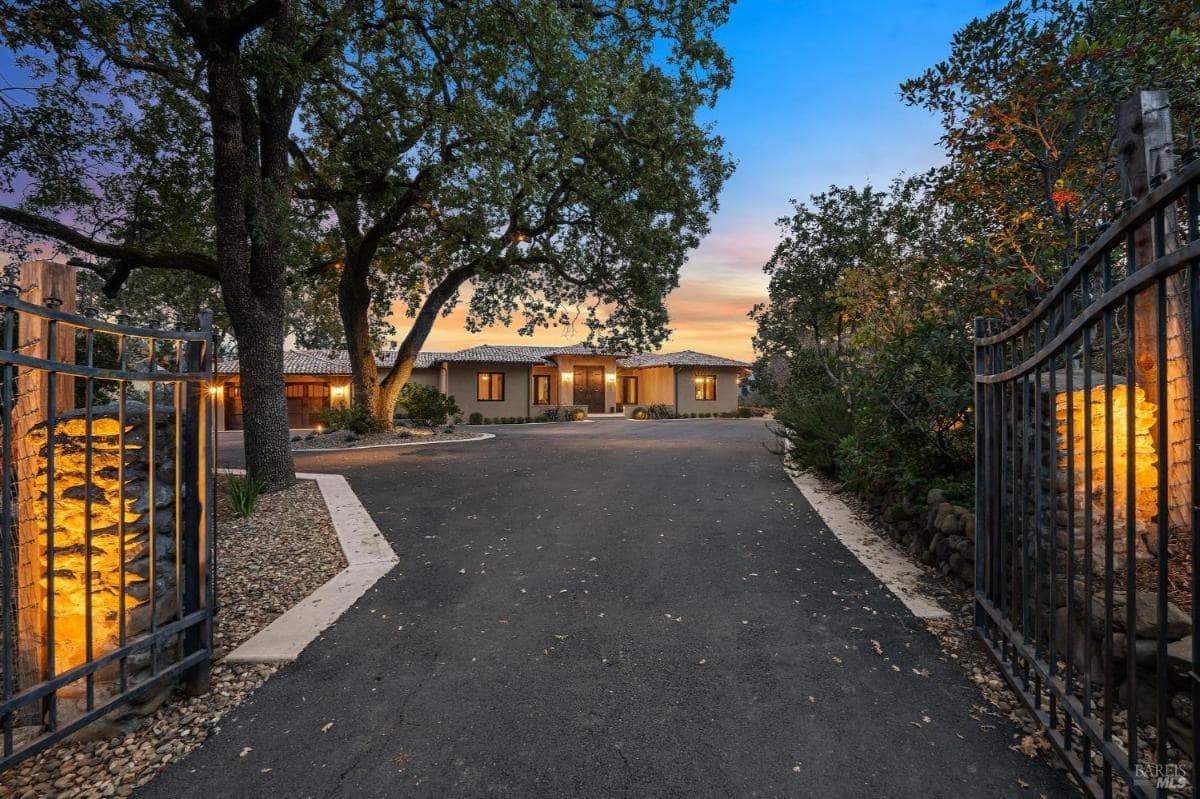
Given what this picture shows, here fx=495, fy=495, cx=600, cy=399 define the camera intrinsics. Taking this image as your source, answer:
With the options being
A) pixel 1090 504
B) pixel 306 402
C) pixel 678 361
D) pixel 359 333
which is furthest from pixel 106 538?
pixel 678 361

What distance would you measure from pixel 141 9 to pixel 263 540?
738 cm

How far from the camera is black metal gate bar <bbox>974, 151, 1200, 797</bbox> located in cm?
138

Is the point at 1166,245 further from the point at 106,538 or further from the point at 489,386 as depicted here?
the point at 489,386

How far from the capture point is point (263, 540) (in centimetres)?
466

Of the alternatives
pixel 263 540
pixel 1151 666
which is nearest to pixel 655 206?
pixel 263 540

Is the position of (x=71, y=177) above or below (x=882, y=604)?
above

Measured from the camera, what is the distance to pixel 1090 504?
1516 millimetres

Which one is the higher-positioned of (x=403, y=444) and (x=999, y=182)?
(x=999, y=182)

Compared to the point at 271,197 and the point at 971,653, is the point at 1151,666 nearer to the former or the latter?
the point at 971,653

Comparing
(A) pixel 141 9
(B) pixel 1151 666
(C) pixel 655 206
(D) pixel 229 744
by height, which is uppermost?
(A) pixel 141 9

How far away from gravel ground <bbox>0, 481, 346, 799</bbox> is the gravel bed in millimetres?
8200

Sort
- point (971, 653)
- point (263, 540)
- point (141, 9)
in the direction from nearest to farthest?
point (971, 653) < point (263, 540) < point (141, 9)

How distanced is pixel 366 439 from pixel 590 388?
16.7m

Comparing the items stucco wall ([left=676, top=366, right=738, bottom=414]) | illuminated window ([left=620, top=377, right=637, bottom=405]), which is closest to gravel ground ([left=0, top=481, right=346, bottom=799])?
stucco wall ([left=676, top=366, right=738, bottom=414])
